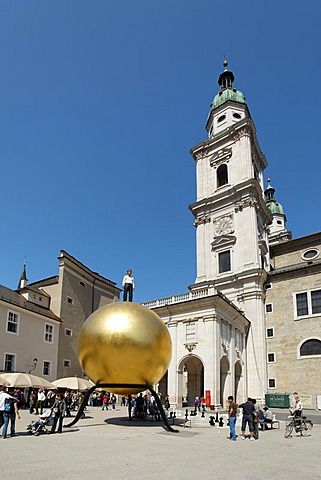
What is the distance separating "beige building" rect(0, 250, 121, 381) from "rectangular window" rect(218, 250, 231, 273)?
42.9 feet

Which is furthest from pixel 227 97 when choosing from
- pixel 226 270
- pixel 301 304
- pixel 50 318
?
pixel 50 318

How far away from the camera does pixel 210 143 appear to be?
4719 centimetres

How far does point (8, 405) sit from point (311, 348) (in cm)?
2883

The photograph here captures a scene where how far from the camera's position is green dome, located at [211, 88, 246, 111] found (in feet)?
164

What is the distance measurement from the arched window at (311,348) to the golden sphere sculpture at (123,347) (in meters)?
25.8

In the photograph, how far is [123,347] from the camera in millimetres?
11172

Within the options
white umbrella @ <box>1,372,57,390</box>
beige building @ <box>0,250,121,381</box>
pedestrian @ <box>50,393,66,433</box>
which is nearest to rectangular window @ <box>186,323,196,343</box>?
white umbrella @ <box>1,372,57,390</box>

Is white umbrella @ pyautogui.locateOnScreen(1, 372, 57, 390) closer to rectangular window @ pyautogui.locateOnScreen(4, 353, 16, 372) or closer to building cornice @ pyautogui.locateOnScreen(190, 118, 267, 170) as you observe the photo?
rectangular window @ pyautogui.locateOnScreen(4, 353, 16, 372)

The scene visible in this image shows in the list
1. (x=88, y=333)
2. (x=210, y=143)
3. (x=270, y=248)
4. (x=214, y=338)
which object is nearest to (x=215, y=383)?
(x=214, y=338)

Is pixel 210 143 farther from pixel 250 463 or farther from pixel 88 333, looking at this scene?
pixel 250 463

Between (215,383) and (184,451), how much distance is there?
17.0m

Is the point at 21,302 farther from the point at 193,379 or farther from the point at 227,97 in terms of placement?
the point at 227,97

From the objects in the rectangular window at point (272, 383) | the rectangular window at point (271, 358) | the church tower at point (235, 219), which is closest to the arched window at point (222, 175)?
the church tower at point (235, 219)

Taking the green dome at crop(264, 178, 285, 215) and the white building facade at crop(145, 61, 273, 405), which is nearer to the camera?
the white building facade at crop(145, 61, 273, 405)
